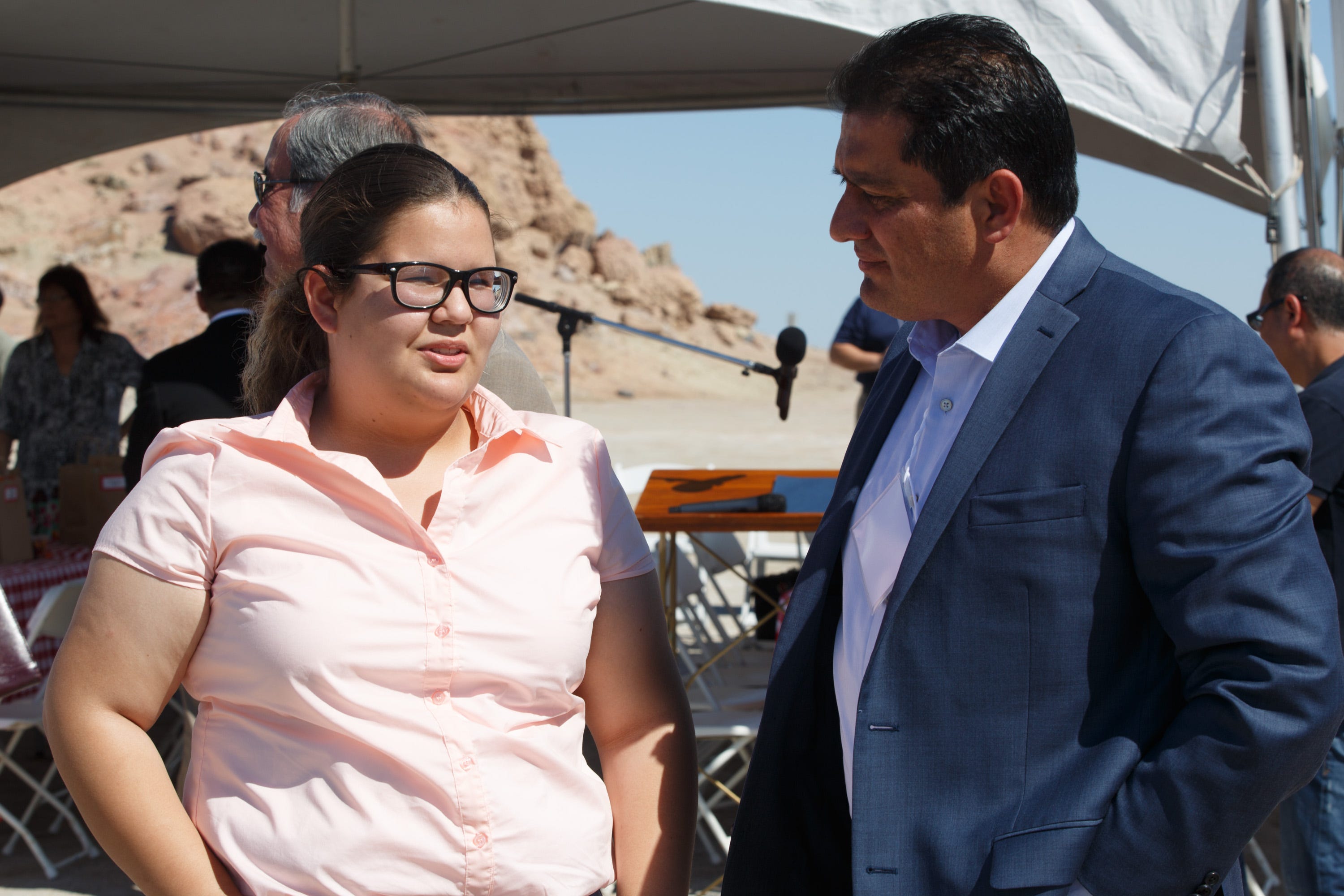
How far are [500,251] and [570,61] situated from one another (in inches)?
969

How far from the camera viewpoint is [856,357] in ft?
18.5

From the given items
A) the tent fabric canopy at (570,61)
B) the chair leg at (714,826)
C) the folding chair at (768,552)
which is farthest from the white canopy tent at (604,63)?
the chair leg at (714,826)

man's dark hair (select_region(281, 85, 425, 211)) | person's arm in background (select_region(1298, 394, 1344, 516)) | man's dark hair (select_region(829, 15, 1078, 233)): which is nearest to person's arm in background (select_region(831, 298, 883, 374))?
person's arm in background (select_region(1298, 394, 1344, 516))

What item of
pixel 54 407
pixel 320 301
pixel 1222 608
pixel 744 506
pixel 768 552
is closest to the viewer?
pixel 1222 608

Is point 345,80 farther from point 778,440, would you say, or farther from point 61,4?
point 778,440

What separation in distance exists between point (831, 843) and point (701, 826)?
97.9 inches

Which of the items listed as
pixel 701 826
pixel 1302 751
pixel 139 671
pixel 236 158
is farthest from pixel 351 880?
pixel 236 158

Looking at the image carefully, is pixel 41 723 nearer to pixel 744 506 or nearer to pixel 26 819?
pixel 26 819

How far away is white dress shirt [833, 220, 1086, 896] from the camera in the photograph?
1458mm

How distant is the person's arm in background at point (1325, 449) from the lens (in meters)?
2.53

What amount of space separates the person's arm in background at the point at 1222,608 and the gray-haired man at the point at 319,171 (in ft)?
3.80

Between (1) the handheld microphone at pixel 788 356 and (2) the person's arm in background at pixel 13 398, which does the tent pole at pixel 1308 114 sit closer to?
(1) the handheld microphone at pixel 788 356

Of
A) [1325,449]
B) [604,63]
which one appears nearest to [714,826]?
[1325,449]

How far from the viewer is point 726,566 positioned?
14.8 feet
